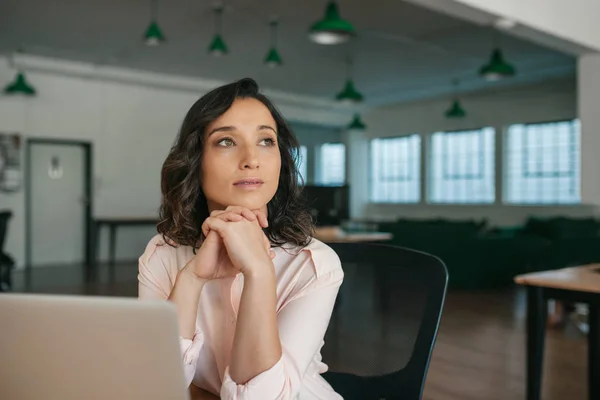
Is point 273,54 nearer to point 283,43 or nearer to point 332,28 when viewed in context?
point 283,43

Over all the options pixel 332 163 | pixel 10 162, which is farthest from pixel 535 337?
pixel 332 163

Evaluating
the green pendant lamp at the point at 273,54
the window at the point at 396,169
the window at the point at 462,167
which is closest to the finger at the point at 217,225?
the green pendant lamp at the point at 273,54

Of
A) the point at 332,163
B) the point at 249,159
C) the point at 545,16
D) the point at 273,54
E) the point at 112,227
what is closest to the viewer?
the point at 249,159

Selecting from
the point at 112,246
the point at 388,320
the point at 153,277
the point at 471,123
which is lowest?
the point at 112,246

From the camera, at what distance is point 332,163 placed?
13.0m

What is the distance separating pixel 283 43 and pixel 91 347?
7411mm

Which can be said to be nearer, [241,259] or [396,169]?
[241,259]

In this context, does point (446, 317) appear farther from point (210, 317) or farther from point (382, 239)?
point (210, 317)

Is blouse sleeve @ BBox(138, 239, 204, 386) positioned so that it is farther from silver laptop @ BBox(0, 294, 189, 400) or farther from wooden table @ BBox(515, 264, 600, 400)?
wooden table @ BBox(515, 264, 600, 400)

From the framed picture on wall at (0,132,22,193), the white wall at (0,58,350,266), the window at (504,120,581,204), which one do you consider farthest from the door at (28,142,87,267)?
the window at (504,120,581,204)

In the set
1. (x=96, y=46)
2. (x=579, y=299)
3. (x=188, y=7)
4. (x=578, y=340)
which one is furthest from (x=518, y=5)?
(x=96, y=46)

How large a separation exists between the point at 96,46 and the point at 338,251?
7.58 metres

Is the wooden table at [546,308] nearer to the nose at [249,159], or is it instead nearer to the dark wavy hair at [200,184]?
the dark wavy hair at [200,184]

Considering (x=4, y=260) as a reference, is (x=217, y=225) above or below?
above
